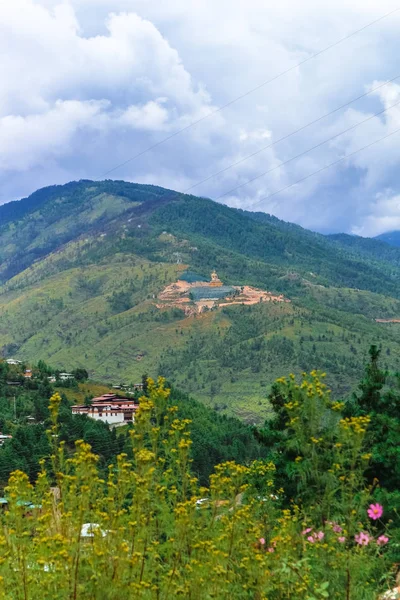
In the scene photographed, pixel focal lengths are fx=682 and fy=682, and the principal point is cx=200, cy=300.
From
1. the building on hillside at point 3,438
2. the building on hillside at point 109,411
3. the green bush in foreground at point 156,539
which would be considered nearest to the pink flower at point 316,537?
the green bush in foreground at point 156,539

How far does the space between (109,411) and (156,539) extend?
276 ft

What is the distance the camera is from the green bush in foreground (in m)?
5.58

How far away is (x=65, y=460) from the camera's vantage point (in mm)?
6711

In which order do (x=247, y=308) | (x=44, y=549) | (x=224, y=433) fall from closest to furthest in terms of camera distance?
(x=44, y=549) < (x=224, y=433) < (x=247, y=308)

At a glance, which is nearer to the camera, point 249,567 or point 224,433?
point 249,567

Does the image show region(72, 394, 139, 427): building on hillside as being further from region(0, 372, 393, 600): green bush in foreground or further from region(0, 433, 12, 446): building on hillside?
region(0, 372, 393, 600): green bush in foreground

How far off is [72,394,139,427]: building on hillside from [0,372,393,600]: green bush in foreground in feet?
258

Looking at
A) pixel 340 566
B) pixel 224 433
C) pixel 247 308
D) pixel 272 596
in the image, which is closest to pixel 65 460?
pixel 272 596

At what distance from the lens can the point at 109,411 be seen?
292 feet

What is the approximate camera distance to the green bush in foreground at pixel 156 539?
558cm

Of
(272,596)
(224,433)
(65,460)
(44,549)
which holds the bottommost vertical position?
(224,433)

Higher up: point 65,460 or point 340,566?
point 65,460

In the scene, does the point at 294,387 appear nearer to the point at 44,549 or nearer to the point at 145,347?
the point at 44,549

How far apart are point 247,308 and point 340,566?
18877cm
